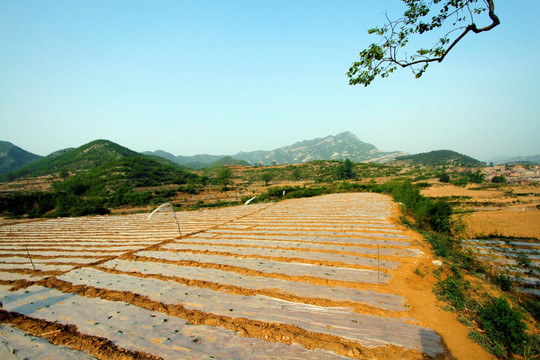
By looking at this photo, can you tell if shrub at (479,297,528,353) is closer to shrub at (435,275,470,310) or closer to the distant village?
shrub at (435,275,470,310)

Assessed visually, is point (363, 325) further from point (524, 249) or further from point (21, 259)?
point (21, 259)

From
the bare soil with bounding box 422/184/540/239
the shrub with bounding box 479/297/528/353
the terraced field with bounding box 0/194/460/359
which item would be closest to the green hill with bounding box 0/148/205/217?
the terraced field with bounding box 0/194/460/359

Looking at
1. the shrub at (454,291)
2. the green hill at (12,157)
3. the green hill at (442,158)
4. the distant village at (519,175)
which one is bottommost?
the distant village at (519,175)

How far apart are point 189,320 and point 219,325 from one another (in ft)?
1.67

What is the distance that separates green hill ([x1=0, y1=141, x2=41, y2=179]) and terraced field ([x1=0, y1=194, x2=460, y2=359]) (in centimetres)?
13262

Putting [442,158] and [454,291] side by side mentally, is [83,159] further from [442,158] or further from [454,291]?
[442,158]

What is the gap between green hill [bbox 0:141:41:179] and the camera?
9535 centimetres

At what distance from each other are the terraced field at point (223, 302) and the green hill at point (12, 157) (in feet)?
435

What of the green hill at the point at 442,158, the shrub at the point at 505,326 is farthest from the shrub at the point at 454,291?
the green hill at the point at 442,158

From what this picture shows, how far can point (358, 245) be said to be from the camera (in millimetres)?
6285

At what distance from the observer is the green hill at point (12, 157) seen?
95.3 metres

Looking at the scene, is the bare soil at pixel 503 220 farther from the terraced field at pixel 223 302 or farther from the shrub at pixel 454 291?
the terraced field at pixel 223 302

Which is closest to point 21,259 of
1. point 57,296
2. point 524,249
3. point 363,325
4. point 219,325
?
point 57,296

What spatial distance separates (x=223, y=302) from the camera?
12.1 feet
